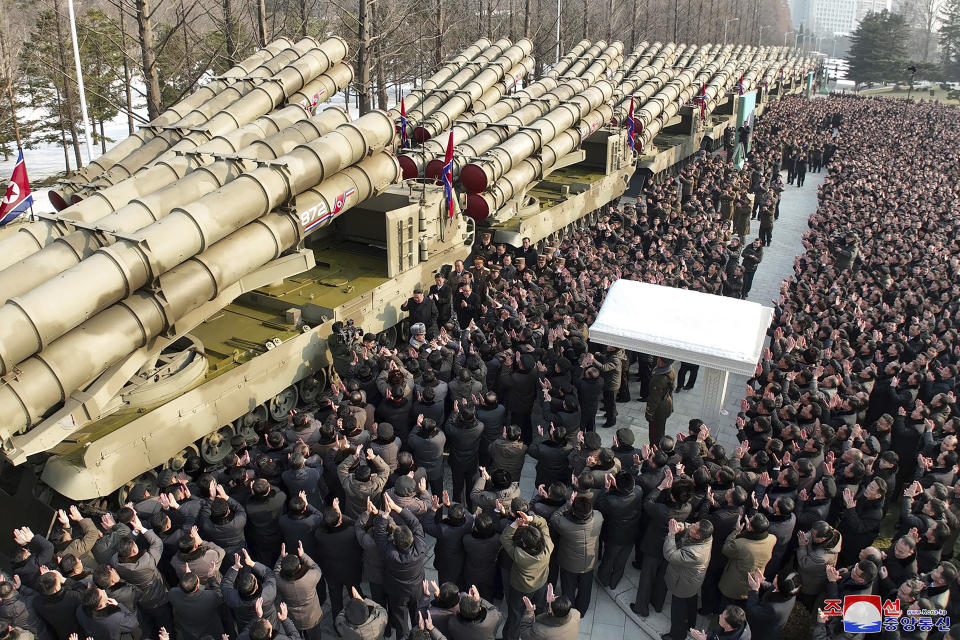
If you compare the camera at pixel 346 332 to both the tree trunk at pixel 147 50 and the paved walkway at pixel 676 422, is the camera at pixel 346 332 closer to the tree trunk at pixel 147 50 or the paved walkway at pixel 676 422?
the paved walkway at pixel 676 422

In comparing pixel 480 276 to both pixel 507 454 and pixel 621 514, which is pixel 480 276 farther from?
pixel 621 514

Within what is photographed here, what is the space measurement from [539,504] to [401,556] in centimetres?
135

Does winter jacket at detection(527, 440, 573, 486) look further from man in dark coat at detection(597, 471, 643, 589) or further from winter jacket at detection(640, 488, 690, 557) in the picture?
winter jacket at detection(640, 488, 690, 557)

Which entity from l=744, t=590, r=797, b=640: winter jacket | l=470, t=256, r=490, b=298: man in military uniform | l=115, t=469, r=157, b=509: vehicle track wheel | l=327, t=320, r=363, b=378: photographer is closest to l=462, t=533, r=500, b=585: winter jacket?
l=744, t=590, r=797, b=640: winter jacket

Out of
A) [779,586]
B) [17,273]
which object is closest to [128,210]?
[17,273]

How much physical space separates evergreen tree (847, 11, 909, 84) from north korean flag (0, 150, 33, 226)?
7335 cm

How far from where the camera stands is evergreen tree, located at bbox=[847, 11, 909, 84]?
218 feet

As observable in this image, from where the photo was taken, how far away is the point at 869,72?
67.4 metres

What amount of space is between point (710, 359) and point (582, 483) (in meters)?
2.67

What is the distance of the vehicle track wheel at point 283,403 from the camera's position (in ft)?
33.0

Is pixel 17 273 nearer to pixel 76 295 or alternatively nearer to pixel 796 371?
pixel 76 295

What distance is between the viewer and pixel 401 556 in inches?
239

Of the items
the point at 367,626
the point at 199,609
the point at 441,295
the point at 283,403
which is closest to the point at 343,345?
the point at 283,403

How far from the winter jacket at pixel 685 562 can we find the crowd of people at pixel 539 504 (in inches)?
0.9
